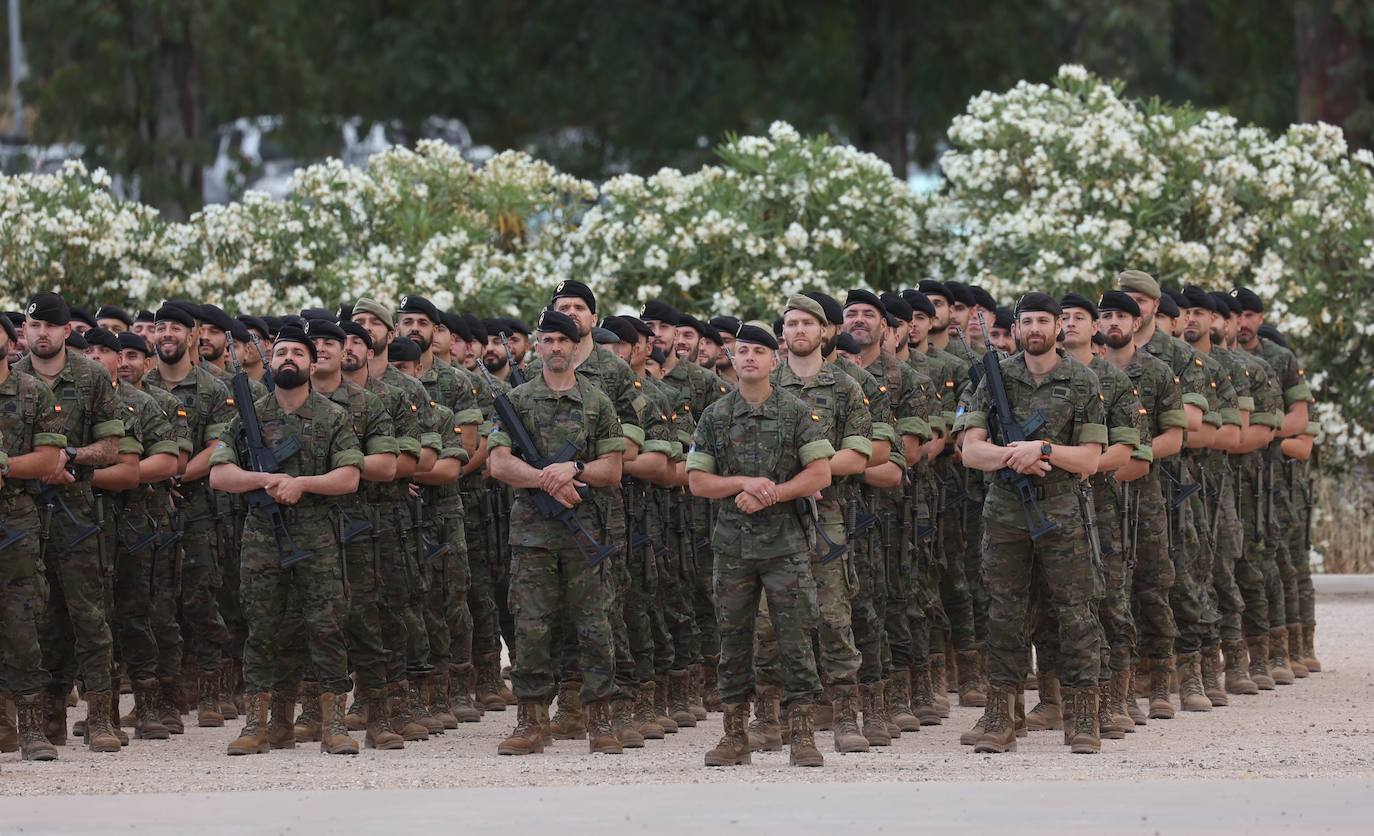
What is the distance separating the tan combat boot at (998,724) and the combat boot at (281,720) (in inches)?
132

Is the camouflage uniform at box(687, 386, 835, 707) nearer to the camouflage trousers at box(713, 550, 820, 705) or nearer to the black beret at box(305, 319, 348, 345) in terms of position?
the camouflage trousers at box(713, 550, 820, 705)

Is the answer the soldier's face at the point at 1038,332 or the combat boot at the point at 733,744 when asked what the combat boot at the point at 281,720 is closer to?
the combat boot at the point at 733,744

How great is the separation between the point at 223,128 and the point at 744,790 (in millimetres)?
29889

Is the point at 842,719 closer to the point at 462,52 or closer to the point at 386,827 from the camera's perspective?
the point at 386,827

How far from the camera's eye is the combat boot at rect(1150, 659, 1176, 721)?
14.1 meters

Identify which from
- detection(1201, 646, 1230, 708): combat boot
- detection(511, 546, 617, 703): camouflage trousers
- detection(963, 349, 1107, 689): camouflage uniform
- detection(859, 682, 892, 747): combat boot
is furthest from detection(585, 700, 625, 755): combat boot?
detection(1201, 646, 1230, 708): combat boot

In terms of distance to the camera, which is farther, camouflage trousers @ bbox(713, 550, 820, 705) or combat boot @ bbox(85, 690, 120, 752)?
combat boot @ bbox(85, 690, 120, 752)

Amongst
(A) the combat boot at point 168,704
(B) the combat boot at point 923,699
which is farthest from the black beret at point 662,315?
(A) the combat boot at point 168,704

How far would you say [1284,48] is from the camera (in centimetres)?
3422

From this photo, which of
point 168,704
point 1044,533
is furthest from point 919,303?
point 168,704

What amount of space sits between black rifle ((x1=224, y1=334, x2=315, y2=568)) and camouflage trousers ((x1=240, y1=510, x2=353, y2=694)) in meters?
0.05

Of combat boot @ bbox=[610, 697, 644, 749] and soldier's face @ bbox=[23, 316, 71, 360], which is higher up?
soldier's face @ bbox=[23, 316, 71, 360]

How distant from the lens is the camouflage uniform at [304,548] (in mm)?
12352

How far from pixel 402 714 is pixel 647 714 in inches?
50.0
